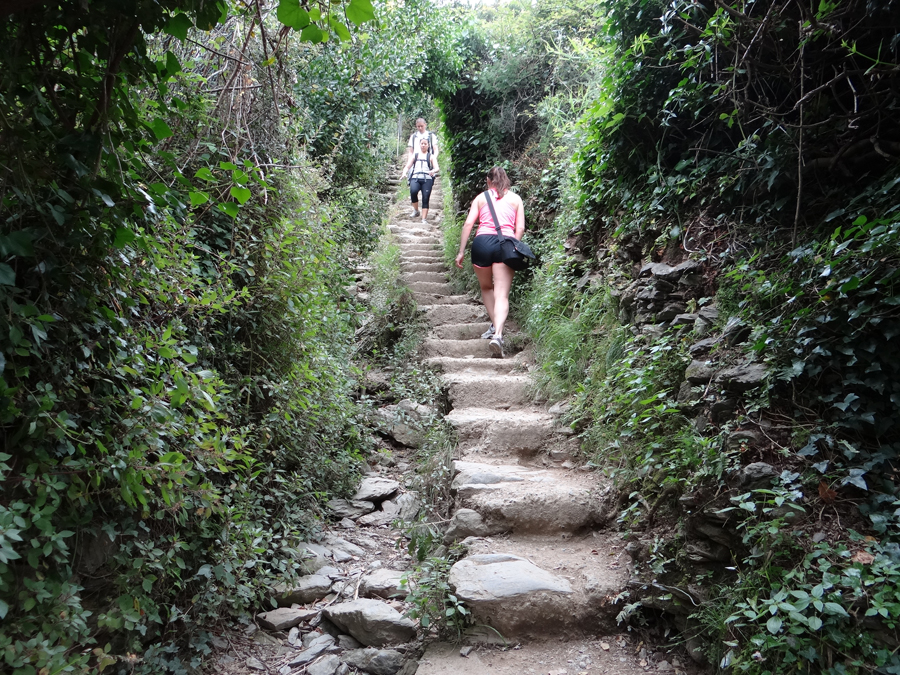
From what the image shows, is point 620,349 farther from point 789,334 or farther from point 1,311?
point 1,311

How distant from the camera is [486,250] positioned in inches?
212

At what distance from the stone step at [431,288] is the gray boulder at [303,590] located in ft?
14.6

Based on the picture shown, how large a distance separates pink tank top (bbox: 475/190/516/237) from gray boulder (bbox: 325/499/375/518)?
2.92 metres

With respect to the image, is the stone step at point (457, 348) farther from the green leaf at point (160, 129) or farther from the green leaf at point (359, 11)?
the green leaf at point (359, 11)

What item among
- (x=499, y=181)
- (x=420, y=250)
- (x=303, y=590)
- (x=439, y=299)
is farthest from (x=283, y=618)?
(x=420, y=250)

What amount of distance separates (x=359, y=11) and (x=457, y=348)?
14.8 ft

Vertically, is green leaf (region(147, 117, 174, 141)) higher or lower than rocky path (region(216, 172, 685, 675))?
higher

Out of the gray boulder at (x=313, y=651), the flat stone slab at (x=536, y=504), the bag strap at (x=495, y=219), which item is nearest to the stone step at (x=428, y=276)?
the bag strap at (x=495, y=219)

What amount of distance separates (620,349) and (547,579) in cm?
171

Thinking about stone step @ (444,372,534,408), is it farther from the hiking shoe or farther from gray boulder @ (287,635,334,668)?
gray boulder @ (287,635,334,668)

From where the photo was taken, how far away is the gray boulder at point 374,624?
2.70 metres

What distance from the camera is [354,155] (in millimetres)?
8141

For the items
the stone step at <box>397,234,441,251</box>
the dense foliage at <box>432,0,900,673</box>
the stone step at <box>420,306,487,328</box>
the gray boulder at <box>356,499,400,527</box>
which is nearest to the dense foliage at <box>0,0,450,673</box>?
the gray boulder at <box>356,499,400,527</box>

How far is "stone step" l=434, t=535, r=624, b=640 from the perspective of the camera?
101 inches
